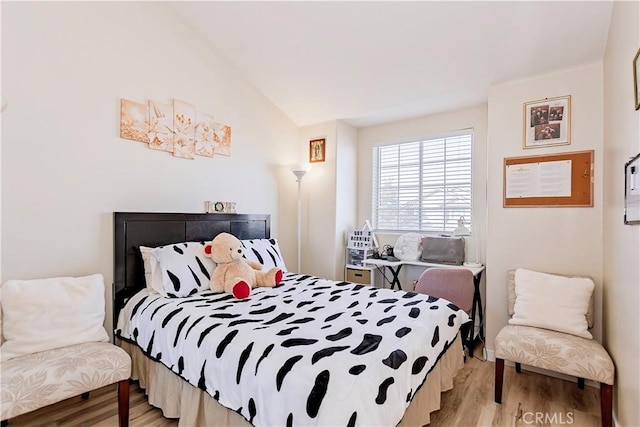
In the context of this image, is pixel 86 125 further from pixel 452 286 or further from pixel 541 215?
pixel 541 215

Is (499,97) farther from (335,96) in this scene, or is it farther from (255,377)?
(255,377)

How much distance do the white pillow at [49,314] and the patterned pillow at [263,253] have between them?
1167mm

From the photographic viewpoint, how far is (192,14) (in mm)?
2887

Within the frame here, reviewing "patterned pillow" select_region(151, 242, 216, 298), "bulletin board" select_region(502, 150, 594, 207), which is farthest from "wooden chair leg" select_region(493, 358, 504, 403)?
"patterned pillow" select_region(151, 242, 216, 298)

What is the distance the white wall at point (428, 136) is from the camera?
3518mm

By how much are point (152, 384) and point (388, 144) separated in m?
3.48

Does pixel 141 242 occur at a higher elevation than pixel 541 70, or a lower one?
lower

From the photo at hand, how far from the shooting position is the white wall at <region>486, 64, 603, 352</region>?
2523 mm

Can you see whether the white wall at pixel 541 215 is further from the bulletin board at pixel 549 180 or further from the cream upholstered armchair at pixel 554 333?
the cream upholstered armchair at pixel 554 333

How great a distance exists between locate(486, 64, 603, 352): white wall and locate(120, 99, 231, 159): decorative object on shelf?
2.58m

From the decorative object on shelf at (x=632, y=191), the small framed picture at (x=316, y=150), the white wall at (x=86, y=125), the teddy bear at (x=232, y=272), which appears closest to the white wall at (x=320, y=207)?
the small framed picture at (x=316, y=150)

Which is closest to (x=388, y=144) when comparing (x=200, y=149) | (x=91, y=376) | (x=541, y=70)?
(x=541, y=70)

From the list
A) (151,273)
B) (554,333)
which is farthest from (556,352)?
(151,273)

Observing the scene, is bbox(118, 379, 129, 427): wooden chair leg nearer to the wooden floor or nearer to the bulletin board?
the wooden floor
